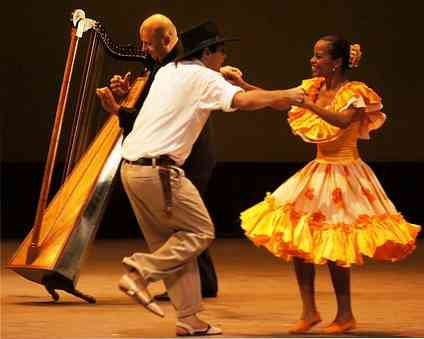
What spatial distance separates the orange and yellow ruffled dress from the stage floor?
37cm

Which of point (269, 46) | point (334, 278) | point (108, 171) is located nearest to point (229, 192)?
point (269, 46)

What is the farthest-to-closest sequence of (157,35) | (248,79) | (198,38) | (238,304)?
(248,79) < (238,304) < (157,35) < (198,38)

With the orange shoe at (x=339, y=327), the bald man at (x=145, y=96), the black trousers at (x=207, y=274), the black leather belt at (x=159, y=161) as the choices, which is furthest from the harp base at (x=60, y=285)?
the orange shoe at (x=339, y=327)

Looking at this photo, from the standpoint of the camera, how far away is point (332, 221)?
209 inches

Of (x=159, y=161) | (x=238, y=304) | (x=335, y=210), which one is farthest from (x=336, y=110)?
(x=238, y=304)

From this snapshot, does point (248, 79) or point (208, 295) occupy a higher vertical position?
point (248, 79)

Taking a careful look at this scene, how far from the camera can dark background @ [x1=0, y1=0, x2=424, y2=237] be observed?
9.31 metres

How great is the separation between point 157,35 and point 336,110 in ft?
3.47

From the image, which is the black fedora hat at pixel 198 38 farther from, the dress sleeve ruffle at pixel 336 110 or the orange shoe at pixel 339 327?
the orange shoe at pixel 339 327

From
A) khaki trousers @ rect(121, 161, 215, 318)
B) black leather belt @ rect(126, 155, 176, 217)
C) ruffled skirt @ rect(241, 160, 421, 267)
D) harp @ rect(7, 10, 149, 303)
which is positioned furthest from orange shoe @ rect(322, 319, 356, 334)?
harp @ rect(7, 10, 149, 303)

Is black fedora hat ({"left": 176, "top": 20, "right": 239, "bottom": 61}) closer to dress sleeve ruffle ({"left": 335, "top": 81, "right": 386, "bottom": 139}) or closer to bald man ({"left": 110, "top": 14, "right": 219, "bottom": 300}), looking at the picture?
dress sleeve ruffle ({"left": 335, "top": 81, "right": 386, "bottom": 139})

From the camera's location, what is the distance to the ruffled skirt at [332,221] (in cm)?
524

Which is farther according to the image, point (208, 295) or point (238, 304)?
point (208, 295)

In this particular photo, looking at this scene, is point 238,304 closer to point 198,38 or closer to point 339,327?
point 339,327
